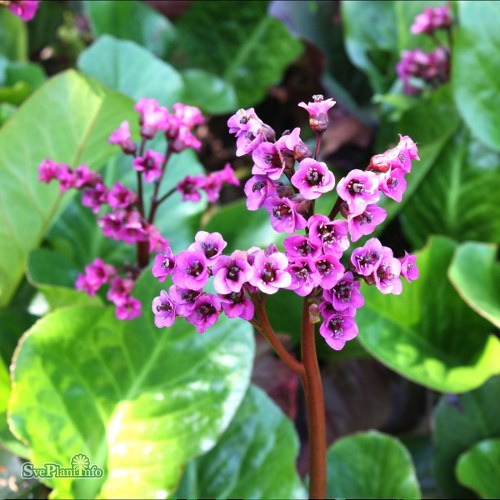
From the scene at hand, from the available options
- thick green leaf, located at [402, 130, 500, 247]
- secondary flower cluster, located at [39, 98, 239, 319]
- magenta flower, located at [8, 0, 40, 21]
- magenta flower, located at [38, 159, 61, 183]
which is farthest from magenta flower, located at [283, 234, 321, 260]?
thick green leaf, located at [402, 130, 500, 247]

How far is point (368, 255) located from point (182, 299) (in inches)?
6.3

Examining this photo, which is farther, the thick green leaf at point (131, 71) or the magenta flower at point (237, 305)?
the thick green leaf at point (131, 71)

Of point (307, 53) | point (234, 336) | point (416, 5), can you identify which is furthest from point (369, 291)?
point (307, 53)

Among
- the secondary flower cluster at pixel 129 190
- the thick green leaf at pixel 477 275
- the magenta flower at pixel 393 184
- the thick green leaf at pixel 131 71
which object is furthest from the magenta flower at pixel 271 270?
the thick green leaf at pixel 131 71

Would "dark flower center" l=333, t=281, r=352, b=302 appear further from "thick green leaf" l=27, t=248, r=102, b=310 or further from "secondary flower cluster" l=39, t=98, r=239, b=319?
"thick green leaf" l=27, t=248, r=102, b=310

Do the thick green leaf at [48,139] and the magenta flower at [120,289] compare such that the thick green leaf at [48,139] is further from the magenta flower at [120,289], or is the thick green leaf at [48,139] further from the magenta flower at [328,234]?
the magenta flower at [328,234]

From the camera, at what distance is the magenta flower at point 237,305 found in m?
0.61

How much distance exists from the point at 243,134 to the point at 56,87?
0.51 meters

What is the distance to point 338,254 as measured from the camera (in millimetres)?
602

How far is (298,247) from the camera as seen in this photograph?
61cm

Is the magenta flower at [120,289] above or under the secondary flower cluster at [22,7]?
under

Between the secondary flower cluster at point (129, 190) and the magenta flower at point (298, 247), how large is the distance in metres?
0.35

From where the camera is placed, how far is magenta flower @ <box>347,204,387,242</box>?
62 cm

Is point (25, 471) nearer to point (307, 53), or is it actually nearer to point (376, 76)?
point (376, 76)
